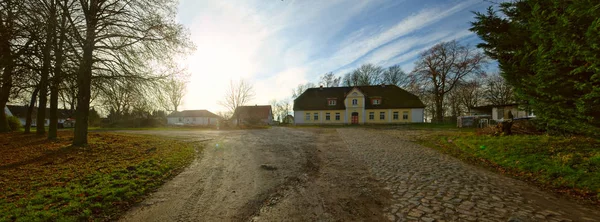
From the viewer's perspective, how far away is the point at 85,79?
9.20m

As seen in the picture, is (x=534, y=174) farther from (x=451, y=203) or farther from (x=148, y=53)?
(x=148, y=53)

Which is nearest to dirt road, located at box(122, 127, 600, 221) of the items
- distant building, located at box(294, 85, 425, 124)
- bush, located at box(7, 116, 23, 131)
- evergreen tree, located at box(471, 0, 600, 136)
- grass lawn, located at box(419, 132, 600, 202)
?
grass lawn, located at box(419, 132, 600, 202)

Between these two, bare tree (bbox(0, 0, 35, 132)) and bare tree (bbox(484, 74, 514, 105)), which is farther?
bare tree (bbox(484, 74, 514, 105))

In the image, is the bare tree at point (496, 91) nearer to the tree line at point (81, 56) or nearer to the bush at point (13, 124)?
the tree line at point (81, 56)

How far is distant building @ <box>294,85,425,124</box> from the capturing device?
116ft

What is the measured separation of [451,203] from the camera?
4.11 m

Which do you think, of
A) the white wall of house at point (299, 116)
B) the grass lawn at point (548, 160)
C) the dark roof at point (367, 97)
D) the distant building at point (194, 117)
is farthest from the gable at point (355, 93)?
the distant building at point (194, 117)

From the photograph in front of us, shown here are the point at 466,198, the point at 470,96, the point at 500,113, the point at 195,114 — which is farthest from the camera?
the point at 195,114

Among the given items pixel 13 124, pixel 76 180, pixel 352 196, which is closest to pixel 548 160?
Answer: pixel 352 196

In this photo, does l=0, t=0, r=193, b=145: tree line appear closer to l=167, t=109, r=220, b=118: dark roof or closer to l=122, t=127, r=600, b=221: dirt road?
l=122, t=127, r=600, b=221: dirt road

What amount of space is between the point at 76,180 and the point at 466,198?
8.78 metres

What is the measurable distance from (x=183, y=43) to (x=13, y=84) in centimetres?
572

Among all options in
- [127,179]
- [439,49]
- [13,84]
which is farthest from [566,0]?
[439,49]

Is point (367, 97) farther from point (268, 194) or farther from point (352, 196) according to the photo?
point (268, 194)
